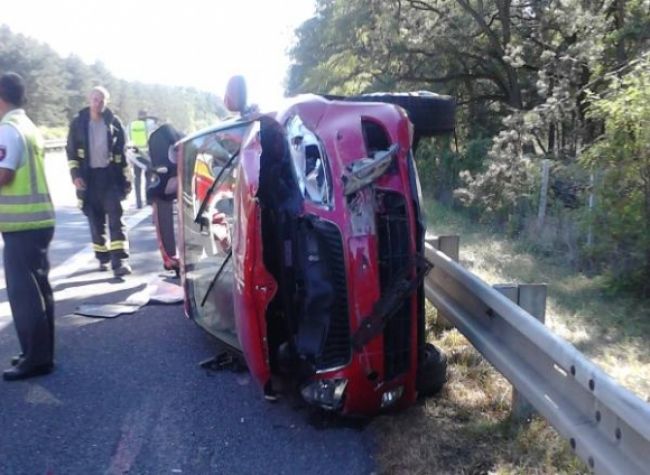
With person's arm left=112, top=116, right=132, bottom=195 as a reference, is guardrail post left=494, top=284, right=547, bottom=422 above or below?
below

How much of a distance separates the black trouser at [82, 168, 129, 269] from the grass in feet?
12.3

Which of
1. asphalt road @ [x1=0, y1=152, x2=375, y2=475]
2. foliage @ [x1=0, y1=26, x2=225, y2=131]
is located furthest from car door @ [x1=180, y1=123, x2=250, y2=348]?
foliage @ [x1=0, y1=26, x2=225, y2=131]

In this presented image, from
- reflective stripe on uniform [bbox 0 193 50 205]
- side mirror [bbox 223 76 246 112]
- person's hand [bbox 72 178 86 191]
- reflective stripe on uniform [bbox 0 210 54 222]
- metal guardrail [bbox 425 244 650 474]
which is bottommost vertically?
metal guardrail [bbox 425 244 650 474]

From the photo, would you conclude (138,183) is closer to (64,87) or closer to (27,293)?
(27,293)

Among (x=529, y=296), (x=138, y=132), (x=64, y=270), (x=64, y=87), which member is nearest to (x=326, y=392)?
(x=529, y=296)

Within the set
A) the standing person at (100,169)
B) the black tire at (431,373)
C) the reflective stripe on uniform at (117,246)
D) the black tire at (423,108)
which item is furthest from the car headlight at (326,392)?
the reflective stripe on uniform at (117,246)

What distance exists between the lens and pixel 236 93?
438 centimetres

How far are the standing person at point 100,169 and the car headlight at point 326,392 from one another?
4.40m

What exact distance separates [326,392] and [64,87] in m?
73.5

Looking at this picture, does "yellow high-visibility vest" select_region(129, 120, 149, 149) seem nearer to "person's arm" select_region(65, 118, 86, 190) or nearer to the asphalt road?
"person's arm" select_region(65, 118, 86, 190)

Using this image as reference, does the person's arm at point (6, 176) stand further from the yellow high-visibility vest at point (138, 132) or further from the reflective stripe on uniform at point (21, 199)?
the yellow high-visibility vest at point (138, 132)

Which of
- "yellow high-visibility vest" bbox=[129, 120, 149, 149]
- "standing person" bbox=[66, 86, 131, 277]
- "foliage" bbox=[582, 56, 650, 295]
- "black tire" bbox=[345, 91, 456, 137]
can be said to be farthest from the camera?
"yellow high-visibility vest" bbox=[129, 120, 149, 149]

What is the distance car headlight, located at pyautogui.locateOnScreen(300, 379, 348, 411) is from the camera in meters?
3.26

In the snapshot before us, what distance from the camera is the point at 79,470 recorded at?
3152mm
